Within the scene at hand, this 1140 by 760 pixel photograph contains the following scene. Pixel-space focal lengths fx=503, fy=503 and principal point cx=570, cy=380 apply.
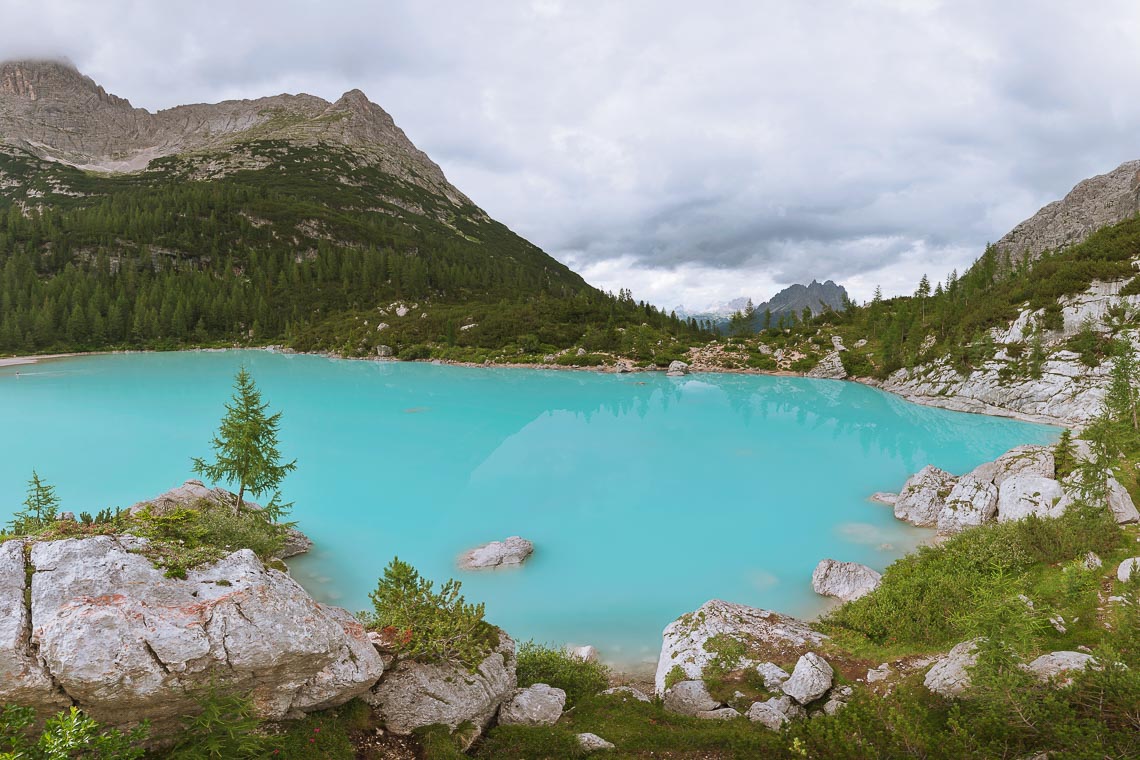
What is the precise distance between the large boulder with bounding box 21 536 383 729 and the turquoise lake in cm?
910

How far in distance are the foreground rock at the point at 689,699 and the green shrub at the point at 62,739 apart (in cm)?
881

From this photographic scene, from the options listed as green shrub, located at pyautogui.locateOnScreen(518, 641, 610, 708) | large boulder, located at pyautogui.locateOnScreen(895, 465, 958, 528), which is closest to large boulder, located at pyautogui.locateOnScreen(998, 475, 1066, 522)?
large boulder, located at pyautogui.locateOnScreen(895, 465, 958, 528)

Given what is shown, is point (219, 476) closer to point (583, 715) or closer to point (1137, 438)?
point (583, 715)

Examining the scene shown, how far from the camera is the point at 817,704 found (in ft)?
32.6

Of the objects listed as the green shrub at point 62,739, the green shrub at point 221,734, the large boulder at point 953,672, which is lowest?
the large boulder at point 953,672

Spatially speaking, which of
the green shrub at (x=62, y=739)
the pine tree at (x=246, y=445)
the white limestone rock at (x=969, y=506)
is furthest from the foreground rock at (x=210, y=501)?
the white limestone rock at (x=969, y=506)

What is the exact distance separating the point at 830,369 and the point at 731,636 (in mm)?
72439

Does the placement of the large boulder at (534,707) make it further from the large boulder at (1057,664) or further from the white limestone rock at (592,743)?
the large boulder at (1057,664)

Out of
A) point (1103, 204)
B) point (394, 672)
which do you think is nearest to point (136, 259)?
point (394, 672)

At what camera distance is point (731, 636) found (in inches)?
488

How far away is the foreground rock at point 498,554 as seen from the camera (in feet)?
63.4

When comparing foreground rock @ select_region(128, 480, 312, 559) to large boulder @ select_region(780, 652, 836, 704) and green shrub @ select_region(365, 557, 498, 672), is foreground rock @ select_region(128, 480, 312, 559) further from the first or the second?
large boulder @ select_region(780, 652, 836, 704)

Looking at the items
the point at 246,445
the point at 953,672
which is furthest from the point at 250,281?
the point at 953,672

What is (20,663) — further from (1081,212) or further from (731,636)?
(1081,212)
